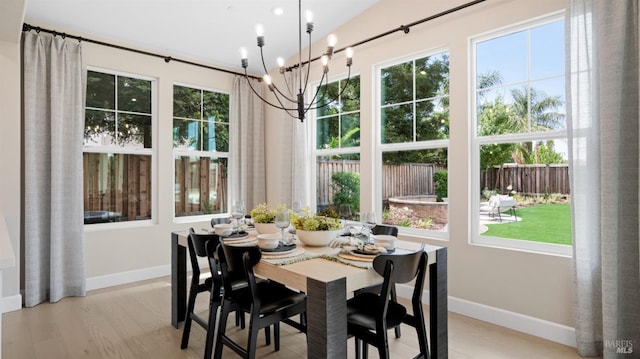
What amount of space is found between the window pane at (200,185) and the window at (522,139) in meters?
3.36

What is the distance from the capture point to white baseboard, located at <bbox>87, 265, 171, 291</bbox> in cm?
409

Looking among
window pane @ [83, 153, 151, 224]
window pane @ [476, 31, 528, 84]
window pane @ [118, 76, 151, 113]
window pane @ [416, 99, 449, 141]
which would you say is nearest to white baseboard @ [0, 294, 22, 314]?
window pane @ [83, 153, 151, 224]

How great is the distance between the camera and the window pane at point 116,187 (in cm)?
418

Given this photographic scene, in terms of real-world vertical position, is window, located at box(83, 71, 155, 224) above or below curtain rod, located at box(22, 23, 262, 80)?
below

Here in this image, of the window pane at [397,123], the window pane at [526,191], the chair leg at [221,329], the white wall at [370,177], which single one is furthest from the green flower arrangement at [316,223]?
the window pane at [397,123]

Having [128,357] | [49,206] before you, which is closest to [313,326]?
[128,357]

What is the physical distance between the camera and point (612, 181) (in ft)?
8.01

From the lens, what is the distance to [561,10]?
2838 millimetres

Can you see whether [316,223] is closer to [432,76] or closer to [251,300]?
[251,300]

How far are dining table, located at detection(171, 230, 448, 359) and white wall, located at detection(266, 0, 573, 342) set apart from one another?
109cm

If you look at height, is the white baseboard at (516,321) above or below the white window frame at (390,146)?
below

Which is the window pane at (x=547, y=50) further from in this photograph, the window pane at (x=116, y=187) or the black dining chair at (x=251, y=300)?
the window pane at (x=116, y=187)

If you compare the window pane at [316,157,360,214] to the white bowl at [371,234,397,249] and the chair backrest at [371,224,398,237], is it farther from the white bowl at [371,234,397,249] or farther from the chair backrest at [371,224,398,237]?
the white bowl at [371,234,397,249]

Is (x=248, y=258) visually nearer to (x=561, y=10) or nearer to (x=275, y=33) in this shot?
(x=561, y=10)
